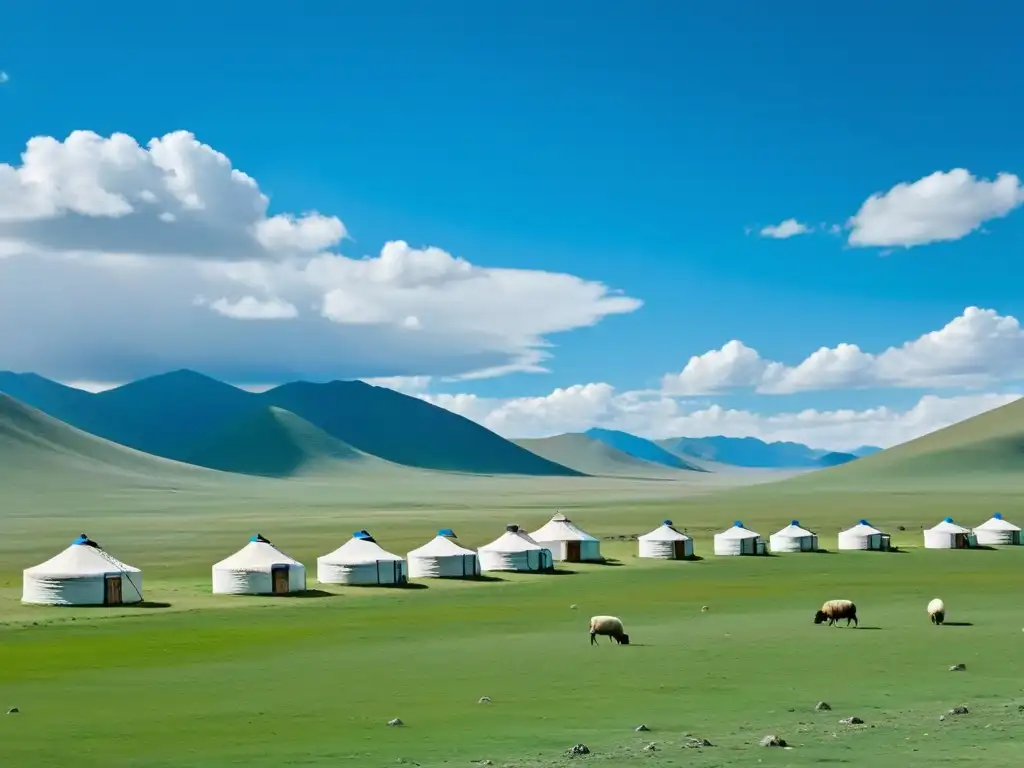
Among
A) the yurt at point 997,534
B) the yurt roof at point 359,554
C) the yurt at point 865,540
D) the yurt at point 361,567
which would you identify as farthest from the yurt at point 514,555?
the yurt at point 997,534

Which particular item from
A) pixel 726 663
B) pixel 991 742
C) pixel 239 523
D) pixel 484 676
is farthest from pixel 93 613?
pixel 239 523

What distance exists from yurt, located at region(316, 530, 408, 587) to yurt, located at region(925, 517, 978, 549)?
3460cm

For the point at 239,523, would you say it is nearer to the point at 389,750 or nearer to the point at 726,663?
the point at 726,663

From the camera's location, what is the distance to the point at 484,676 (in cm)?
2733

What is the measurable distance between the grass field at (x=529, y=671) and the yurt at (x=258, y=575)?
889 mm

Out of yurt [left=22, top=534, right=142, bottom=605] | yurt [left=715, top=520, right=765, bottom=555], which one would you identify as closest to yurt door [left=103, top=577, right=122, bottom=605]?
yurt [left=22, top=534, right=142, bottom=605]

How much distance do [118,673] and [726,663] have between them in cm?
1294

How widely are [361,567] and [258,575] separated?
4.75 m

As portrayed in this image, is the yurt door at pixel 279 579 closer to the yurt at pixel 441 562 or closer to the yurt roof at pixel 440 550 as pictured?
the yurt at pixel 441 562

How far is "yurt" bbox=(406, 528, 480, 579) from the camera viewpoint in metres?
53.6

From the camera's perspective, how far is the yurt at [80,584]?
4344cm

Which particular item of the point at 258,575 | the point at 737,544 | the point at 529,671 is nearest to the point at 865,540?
the point at 737,544

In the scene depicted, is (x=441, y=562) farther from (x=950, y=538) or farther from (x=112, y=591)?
(x=950, y=538)

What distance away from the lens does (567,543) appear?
2469 inches
